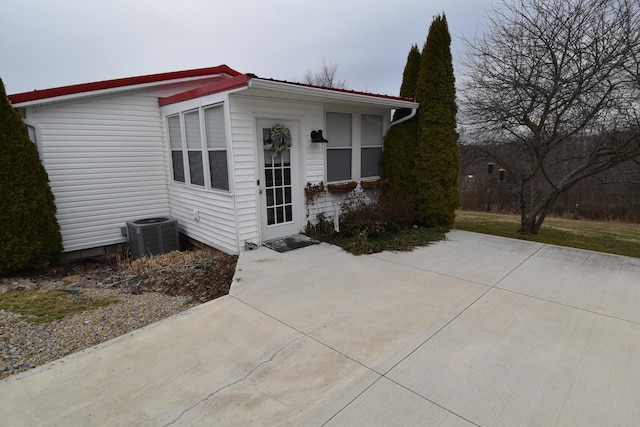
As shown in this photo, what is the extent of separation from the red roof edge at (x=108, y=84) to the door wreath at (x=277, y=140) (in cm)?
261

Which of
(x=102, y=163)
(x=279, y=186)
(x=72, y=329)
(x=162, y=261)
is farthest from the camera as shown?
(x=102, y=163)

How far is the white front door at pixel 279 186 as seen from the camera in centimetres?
536

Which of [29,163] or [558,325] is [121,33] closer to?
[29,163]

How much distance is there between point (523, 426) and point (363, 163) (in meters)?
5.55

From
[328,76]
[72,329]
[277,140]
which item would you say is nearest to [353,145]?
[277,140]

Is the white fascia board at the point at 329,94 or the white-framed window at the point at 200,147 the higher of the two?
the white fascia board at the point at 329,94

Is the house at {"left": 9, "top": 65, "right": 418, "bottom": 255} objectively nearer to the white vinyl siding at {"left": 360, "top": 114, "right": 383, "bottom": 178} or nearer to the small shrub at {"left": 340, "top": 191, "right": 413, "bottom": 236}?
the white vinyl siding at {"left": 360, "top": 114, "right": 383, "bottom": 178}

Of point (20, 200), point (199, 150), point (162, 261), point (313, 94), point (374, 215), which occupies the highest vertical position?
point (313, 94)

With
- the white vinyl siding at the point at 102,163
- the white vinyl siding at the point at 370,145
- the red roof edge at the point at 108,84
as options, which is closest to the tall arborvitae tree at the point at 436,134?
the white vinyl siding at the point at 370,145

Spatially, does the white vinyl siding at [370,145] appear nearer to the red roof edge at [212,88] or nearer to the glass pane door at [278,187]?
the glass pane door at [278,187]

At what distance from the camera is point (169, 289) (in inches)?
168

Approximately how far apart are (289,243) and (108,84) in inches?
163

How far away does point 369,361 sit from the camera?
2.46 metres

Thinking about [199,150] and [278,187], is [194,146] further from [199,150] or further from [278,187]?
[278,187]
